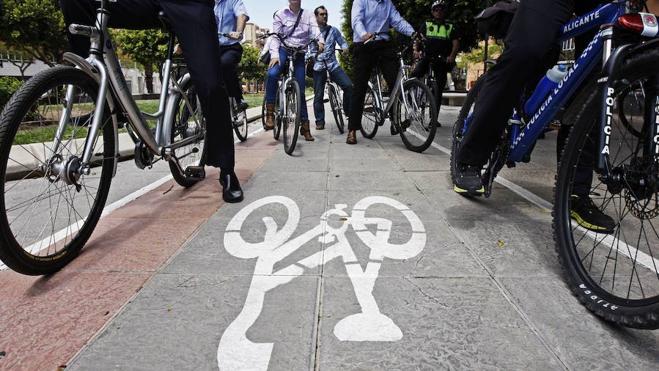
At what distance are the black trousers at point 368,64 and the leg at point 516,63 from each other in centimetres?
356

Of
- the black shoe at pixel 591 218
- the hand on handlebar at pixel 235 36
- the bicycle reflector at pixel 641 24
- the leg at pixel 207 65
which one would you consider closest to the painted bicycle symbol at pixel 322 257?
the leg at pixel 207 65

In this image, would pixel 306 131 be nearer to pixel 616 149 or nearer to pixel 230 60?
pixel 230 60

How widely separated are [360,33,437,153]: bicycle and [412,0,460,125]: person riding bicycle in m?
1.47

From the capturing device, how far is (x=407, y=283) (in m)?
2.10

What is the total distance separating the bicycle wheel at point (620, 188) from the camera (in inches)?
65.2

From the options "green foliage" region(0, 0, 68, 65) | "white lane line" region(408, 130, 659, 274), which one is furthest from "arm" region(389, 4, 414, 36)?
"green foliage" region(0, 0, 68, 65)

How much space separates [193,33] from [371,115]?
453 centimetres

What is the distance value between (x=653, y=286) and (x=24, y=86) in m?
3.04

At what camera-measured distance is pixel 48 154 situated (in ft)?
7.20

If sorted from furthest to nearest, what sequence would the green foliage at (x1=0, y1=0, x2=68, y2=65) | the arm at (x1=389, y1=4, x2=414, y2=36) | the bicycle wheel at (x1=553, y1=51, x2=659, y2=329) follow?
the green foliage at (x1=0, y1=0, x2=68, y2=65)
the arm at (x1=389, y1=4, x2=414, y2=36)
the bicycle wheel at (x1=553, y1=51, x2=659, y2=329)

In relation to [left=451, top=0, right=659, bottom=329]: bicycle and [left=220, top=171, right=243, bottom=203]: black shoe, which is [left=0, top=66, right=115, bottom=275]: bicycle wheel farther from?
[left=451, top=0, right=659, bottom=329]: bicycle

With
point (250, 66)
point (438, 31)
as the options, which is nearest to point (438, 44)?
point (438, 31)

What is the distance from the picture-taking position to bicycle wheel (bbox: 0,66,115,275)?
6.30ft

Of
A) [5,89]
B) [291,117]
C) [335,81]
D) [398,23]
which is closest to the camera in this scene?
[291,117]
